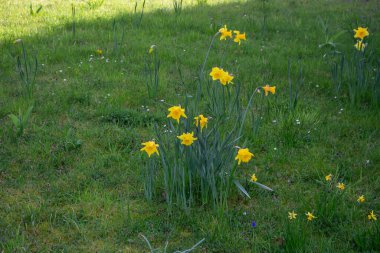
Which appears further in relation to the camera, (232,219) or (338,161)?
(338,161)

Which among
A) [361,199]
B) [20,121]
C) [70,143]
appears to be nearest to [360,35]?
[361,199]

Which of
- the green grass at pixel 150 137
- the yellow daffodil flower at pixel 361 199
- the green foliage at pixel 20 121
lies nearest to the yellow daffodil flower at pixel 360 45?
the green grass at pixel 150 137

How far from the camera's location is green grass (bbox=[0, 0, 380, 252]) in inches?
106

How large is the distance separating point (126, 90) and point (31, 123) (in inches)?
35.9

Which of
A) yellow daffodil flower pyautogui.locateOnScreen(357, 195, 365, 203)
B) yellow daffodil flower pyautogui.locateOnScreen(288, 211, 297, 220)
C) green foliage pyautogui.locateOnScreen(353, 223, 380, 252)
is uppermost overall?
yellow daffodil flower pyautogui.locateOnScreen(357, 195, 365, 203)

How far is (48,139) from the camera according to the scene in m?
3.64

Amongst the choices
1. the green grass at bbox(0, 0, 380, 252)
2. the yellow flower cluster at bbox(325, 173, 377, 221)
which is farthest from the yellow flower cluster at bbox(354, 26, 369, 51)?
the yellow flower cluster at bbox(325, 173, 377, 221)

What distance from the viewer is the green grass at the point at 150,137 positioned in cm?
270

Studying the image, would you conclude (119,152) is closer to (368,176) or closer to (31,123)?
(31,123)

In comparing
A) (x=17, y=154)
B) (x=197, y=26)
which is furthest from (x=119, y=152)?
(x=197, y=26)

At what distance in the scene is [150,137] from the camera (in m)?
3.72

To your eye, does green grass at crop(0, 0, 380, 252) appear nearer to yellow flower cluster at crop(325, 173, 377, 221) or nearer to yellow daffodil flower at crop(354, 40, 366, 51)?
yellow flower cluster at crop(325, 173, 377, 221)

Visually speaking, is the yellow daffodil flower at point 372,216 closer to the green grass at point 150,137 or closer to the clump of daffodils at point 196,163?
the green grass at point 150,137

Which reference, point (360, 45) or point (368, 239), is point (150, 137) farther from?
point (360, 45)
